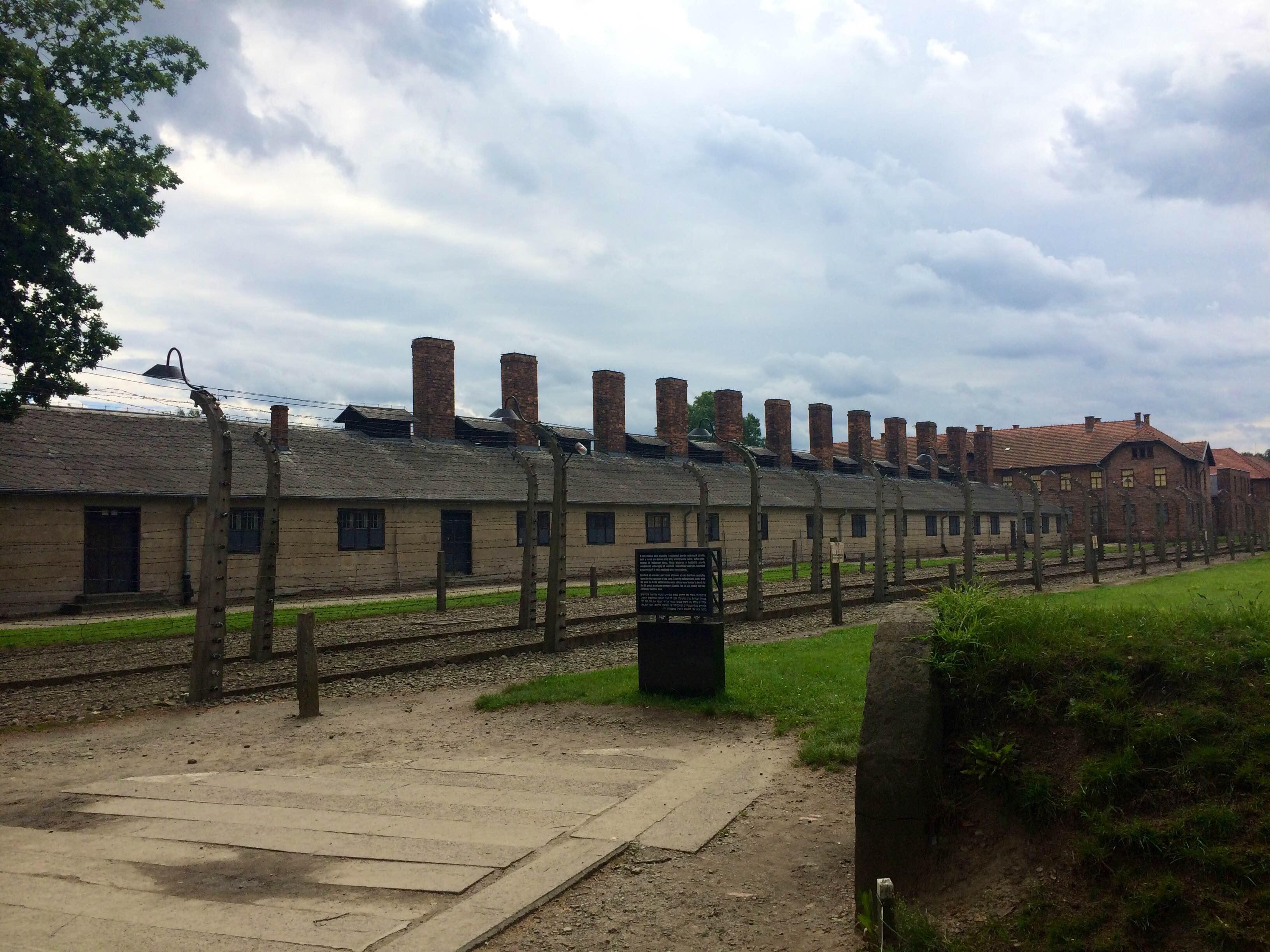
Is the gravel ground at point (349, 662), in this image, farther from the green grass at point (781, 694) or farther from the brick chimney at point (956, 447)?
the brick chimney at point (956, 447)

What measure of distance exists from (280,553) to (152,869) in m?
21.0

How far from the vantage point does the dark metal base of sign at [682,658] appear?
9211 millimetres

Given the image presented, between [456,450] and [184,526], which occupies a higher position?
[456,450]

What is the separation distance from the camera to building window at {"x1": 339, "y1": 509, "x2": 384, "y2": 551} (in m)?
26.6

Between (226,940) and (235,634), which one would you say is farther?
(235,634)

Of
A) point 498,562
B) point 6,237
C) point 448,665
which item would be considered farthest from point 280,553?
point 448,665

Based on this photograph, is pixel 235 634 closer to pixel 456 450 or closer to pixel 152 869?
pixel 152 869

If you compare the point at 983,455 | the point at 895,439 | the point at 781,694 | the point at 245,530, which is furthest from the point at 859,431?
the point at 781,694

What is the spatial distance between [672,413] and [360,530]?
19.8m

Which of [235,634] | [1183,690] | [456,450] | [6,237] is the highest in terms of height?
[6,237]

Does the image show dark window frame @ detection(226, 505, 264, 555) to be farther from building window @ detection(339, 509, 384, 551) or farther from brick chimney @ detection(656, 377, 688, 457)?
brick chimney @ detection(656, 377, 688, 457)

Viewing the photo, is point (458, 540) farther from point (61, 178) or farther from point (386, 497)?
point (61, 178)

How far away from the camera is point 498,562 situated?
3062 centimetres

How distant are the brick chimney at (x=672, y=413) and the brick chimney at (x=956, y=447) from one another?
2908cm
